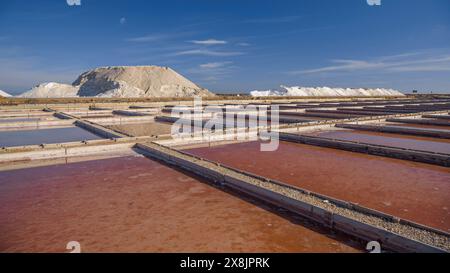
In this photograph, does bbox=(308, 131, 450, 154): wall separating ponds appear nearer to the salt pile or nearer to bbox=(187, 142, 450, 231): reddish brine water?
bbox=(187, 142, 450, 231): reddish brine water

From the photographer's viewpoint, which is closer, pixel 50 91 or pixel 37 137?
pixel 37 137

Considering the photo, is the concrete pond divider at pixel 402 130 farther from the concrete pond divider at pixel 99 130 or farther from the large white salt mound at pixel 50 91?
the large white salt mound at pixel 50 91

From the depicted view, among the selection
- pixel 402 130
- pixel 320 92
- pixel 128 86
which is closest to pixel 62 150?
pixel 402 130

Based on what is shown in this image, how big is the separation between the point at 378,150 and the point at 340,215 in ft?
14.2

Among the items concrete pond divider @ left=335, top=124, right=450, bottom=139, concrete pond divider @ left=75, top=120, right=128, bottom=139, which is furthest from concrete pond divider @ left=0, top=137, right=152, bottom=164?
concrete pond divider @ left=335, top=124, right=450, bottom=139

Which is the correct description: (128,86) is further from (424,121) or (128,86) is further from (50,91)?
(424,121)

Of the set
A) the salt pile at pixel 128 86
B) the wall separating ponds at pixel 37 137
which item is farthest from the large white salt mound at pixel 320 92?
the wall separating ponds at pixel 37 137

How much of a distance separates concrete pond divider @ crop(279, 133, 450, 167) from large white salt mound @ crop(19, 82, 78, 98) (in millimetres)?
45080

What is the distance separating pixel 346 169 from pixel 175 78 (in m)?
47.7

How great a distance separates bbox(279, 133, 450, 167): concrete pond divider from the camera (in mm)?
6238

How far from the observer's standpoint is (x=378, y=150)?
7.03 metres

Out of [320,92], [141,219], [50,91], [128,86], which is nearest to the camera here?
[141,219]

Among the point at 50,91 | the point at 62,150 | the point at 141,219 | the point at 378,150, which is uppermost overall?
the point at 50,91
